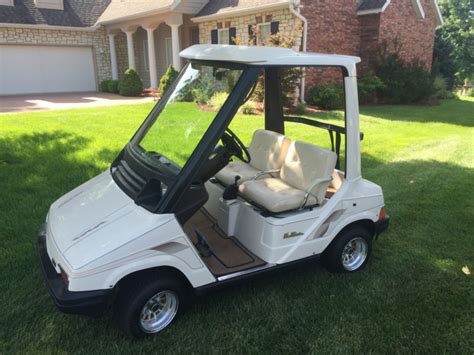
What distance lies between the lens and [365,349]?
263cm

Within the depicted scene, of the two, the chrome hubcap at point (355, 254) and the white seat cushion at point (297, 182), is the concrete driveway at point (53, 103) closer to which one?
the white seat cushion at point (297, 182)

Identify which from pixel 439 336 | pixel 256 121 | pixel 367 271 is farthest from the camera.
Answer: pixel 256 121

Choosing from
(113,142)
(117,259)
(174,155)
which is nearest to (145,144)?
(174,155)

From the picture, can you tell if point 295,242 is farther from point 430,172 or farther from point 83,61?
point 83,61

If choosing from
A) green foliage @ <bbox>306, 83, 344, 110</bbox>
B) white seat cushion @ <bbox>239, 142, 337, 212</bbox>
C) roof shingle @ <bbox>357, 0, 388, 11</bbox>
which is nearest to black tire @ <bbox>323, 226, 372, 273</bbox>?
white seat cushion @ <bbox>239, 142, 337, 212</bbox>

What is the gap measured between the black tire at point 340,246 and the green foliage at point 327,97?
30.8 ft

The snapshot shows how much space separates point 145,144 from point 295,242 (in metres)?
1.39

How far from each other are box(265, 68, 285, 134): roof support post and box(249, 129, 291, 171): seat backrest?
244 mm

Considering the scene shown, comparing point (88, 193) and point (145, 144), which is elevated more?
point (145, 144)

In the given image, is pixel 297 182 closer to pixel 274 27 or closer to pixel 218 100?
pixel 218 100

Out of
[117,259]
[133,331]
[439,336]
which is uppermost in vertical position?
[117,259]

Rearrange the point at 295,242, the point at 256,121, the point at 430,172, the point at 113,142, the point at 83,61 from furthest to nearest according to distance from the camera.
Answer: the point at 83,61 → the point at 256,121 → the point at 113,142 → the point at 430,172 → the point at 295,242

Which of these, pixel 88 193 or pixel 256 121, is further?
pixel 256 121

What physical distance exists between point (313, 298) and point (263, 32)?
1183 cm
